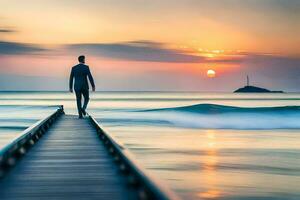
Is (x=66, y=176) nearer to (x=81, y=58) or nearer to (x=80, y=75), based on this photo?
(x=81, y=58)

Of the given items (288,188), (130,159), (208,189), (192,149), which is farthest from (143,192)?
(192,149)

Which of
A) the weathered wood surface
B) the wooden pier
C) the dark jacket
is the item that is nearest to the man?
the dark jacket

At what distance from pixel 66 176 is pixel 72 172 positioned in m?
0.34

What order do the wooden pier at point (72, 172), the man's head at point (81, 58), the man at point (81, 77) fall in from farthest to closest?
the man at point (81, 77), the man's head at point (81, 58), the wooden pier at point (72, 172)

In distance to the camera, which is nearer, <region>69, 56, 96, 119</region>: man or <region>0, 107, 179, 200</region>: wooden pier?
<region>0, 107, 179, 200</region>: wooden pier

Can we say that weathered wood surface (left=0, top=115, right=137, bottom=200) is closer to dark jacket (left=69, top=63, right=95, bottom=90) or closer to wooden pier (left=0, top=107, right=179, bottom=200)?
wooden pier (left=0, top=107, right=179, bottom=200)

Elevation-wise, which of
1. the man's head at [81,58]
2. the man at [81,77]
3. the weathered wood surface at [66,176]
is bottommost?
the weathered wood surface at [66,176]

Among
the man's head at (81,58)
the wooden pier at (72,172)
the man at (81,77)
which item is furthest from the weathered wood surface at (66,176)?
the man at (81,77)

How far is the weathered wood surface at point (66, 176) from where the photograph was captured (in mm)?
5621

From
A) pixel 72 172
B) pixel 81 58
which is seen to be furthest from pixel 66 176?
pixel 81 58

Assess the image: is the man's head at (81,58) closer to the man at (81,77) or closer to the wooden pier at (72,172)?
the man at (81,77)

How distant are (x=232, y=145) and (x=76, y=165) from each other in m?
12.2

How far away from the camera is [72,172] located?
714cm

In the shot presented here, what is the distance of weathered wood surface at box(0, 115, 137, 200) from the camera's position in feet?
18.4
